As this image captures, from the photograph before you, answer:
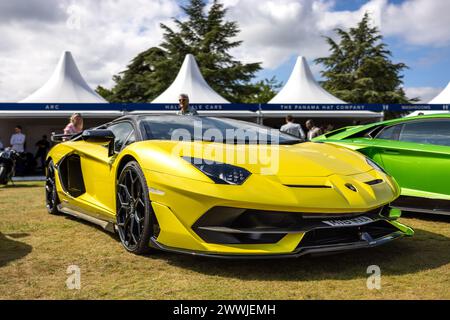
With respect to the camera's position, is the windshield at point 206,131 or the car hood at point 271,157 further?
the windshield at point 206,131

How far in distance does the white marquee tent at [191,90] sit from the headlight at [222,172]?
1336 cm

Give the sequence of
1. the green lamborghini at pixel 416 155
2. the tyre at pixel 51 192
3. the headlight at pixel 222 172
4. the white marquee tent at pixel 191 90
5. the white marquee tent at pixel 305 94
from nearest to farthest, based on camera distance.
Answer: the headlight at pixel 222 172
the green lamborghini at pixel 416 155
the tyre at pixel 51 192
the white marquee tent at pixel 305 94
the white marquee tent at pixel 191 90

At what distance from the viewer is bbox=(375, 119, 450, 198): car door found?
184 inches

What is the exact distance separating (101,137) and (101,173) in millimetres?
337

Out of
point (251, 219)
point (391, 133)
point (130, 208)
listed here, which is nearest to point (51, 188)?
point (130, 208)

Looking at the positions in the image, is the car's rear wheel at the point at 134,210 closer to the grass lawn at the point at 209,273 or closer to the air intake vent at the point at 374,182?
the grass lawn at the point at 209,273

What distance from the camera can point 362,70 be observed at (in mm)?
37469

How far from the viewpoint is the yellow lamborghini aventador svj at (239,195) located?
2.86 meters

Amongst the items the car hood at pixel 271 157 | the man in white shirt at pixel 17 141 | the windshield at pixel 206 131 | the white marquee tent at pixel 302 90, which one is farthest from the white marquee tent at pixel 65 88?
→ the car hood at pixel 271 157

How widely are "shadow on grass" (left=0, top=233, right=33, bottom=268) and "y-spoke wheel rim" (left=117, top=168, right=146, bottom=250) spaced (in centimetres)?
78

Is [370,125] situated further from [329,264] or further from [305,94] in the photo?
[305,94]

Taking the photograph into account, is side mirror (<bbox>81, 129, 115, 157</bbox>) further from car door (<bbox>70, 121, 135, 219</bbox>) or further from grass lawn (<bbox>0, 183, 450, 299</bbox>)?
grass lawn (<bbox>0, 183, 450, 299</bbox>)

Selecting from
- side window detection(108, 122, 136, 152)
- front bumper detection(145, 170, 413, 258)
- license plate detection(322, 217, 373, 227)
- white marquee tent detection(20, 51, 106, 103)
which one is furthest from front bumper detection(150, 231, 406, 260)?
white marquee tent detection(20, 51, 106, 103)
